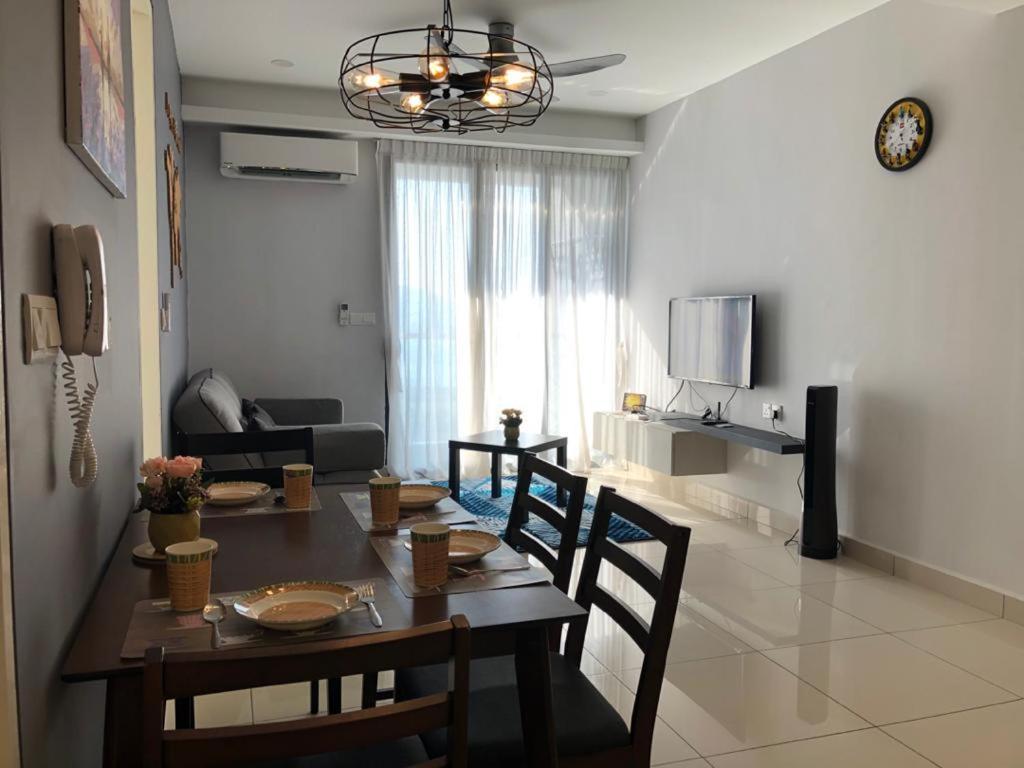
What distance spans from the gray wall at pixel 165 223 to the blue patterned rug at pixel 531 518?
169cm

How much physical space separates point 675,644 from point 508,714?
1720 mm

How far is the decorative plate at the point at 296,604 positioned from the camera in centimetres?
142

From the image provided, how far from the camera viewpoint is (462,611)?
1.54 m

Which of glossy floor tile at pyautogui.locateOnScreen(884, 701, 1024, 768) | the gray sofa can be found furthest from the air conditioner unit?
glossy floor tile at pyautogui.locateOnScreen(884, 701, 1024, 768)

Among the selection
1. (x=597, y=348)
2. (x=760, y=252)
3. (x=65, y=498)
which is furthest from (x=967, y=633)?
(x=597, y=348)

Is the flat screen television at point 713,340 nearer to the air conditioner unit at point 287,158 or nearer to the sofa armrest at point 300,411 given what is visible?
the sofa armrest at point 300,411

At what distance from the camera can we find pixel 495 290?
667 centimetres

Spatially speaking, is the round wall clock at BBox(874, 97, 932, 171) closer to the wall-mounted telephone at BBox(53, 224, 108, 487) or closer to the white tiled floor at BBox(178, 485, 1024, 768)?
the white tiled floor at BBox(178, 485, 1024, 768)

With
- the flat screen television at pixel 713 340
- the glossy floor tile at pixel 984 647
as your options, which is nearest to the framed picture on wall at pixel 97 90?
the glossy floor tile at pixel 984 647

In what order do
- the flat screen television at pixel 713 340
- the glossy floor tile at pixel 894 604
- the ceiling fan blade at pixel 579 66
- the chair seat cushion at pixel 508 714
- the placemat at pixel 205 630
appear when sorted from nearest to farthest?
1. the placemat at pixel 205 630
2. the chair seat cushion at pixel 508 714
3. the glossy floor tile at pixel 894 604
4. the ceiling fan blade at pixel 579 66
5. the flat screen television at pixel 713 340

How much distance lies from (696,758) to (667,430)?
3.10 metres

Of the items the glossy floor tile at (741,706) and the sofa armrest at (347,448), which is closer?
the glossy floor tile at (741,706)

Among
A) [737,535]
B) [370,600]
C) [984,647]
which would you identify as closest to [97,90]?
[370,600]

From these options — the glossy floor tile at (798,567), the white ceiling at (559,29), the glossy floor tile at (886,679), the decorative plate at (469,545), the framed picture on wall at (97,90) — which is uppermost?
the white ceiling at (559,29)
